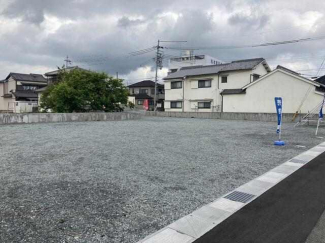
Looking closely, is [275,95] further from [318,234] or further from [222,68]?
[318,234]

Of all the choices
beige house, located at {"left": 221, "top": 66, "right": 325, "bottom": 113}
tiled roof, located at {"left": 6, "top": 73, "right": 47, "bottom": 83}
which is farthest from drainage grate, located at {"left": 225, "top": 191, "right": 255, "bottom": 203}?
tiled roof, located at {"left": 6, "top": 73, "right": 47, "bottom": 83}

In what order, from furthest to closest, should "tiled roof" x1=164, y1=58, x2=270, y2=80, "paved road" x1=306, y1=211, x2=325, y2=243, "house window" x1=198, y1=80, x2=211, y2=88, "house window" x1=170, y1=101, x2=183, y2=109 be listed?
"house window" x1=170, y1=101, x2=183, y2=109 → "house window" x1=198, y1=80, x2=211, y2=88 → "tiled roof" x1=164, y1=58, x2=270, y2=80 → "paved road" x1=306, y1=211, x2=325, y2=243

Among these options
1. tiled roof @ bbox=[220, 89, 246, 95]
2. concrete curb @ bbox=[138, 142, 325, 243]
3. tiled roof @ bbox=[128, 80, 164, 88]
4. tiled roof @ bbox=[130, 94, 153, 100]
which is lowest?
concrete curb @ bbox=[138, 142, 325, 243]

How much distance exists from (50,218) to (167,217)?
1.28 m

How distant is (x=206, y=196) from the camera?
336 cm

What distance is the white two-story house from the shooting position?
2380 centimetres

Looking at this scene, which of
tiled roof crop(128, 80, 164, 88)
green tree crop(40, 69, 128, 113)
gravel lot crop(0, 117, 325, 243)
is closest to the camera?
gravel lot crop(0, 117, 325, 243)

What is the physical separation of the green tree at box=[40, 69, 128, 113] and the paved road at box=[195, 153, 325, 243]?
15.8 meters

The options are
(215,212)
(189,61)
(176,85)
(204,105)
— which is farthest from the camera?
(189,61)

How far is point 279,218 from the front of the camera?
8.80 feet

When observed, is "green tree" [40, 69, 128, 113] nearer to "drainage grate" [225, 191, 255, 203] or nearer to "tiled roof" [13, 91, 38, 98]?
"drainage grate" [225, 191, 255, 203]

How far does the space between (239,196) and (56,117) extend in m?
14.2

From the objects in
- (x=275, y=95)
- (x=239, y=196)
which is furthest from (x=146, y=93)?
(x=239, y=196)

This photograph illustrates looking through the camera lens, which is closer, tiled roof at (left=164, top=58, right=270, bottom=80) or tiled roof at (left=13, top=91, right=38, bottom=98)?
tiled roof at (left=164, top=58, right=270, bottom=80)
